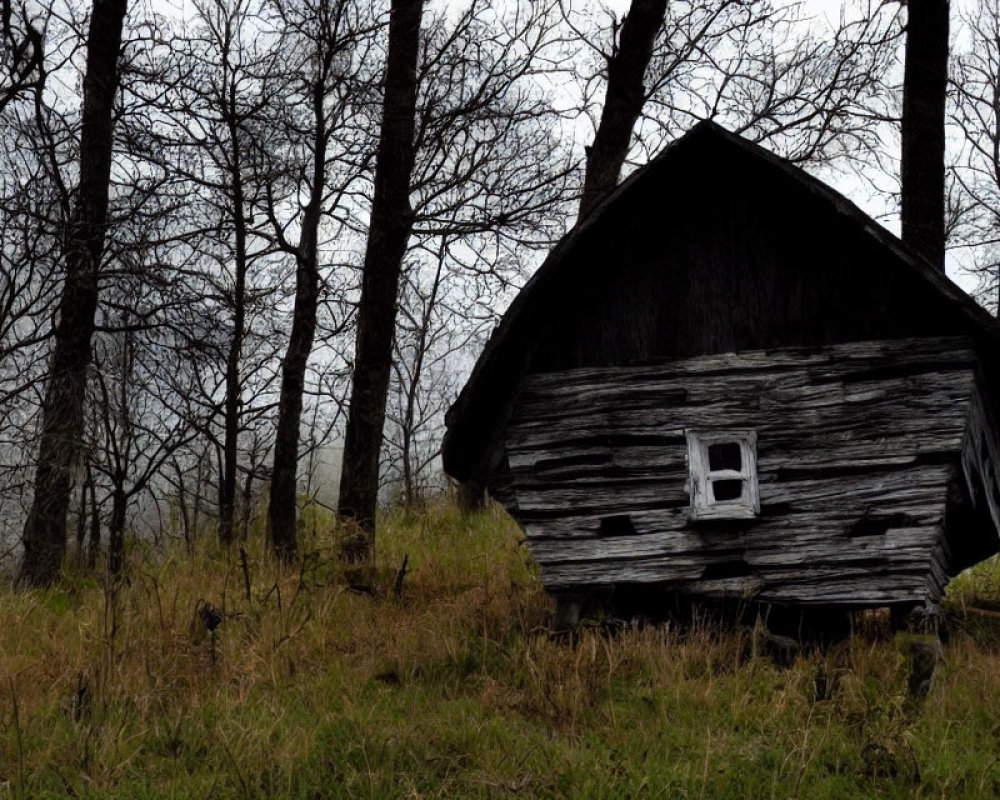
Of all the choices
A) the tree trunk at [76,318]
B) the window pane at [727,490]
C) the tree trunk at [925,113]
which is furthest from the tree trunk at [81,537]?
the tree trunk at [925,113]

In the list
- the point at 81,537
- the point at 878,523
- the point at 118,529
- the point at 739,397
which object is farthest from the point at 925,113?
the point at 81,537

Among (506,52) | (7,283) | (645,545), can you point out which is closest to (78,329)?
(7,283)

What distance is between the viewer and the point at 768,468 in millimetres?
8602

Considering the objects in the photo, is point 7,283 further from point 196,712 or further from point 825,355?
point 825,355

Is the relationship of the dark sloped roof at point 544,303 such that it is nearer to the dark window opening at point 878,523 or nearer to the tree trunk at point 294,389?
the dark window opening at point 878,523

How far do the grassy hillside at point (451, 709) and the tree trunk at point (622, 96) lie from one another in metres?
6.55

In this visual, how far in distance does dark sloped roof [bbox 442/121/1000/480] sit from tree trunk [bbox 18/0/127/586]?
400cm

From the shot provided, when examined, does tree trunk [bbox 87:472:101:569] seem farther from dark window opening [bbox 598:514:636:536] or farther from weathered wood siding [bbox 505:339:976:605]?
dark window opening [bbox 598:514:636:536]

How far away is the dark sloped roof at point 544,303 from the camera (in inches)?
313

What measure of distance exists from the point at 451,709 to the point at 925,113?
26.6 feet

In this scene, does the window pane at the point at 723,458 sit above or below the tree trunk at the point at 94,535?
above

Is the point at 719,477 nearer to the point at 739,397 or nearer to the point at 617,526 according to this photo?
the point at 739,397

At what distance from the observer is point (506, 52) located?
38.2 feet

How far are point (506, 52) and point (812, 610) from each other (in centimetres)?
690
